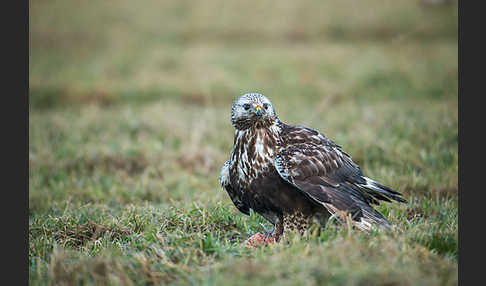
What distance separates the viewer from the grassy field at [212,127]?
3637 mm

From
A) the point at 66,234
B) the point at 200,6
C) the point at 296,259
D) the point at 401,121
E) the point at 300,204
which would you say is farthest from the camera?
the point at 200,6

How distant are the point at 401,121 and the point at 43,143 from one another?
604 cm

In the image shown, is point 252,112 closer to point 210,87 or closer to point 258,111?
point 258,111

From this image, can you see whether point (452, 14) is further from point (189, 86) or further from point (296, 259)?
point (296, 259)

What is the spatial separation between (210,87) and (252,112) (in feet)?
26.5

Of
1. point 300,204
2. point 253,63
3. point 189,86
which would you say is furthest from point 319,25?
point 300,204

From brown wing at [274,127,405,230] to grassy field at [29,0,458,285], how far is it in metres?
0.23

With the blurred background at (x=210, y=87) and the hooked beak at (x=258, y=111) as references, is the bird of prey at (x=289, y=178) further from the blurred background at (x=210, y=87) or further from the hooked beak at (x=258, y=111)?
the blurred background at (x=210, y=87)

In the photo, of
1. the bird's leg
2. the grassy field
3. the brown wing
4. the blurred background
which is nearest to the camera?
the grassy field

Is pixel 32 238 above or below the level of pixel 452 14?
below

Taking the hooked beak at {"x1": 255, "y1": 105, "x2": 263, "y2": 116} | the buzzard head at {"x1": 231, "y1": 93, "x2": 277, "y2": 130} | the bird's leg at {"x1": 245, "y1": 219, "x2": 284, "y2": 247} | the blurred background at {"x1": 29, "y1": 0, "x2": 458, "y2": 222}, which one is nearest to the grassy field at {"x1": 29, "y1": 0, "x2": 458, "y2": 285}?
the blurred background at {"x1": 29, "y1": 0, "x2": 458, "y2": 222}

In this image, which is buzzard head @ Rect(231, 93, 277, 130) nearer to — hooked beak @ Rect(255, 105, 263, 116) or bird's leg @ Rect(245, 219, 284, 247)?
hooked beak @ Rect(255, 105, 263, 116)

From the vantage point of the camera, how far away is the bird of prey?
4.18m

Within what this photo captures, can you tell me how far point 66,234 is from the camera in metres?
4.75
